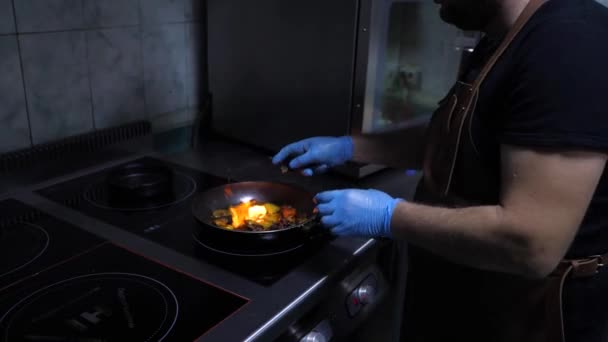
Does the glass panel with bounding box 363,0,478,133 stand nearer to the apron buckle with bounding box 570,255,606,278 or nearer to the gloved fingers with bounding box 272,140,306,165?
the gloved fingers with bounding box 272,140,306,165

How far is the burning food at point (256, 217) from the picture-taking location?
938 millimetres

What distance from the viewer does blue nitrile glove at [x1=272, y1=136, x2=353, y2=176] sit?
1085 mm

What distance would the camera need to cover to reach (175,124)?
1464mm

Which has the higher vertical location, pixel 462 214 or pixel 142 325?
pixel 462 214

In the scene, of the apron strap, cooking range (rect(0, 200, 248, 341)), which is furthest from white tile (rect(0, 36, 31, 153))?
the apron strap

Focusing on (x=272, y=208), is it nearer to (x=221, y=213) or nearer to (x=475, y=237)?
(x=221, y=213)

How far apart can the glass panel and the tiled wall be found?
57 cm

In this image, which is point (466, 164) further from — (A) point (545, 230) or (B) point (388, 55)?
(B) point (388, 55)

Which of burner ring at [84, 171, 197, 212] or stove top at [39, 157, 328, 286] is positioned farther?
burner ring at [84, 171, 197, 212]

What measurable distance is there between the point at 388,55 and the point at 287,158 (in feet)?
1.18

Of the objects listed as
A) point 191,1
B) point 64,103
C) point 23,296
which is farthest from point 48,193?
point 191,1

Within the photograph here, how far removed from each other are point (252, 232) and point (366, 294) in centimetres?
27

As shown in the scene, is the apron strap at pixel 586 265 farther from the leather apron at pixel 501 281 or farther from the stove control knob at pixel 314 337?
the stove control knob at pixel 314 337

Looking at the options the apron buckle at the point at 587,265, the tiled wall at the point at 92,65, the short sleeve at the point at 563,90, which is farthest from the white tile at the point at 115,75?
the apron buckle at the point at 587,265
